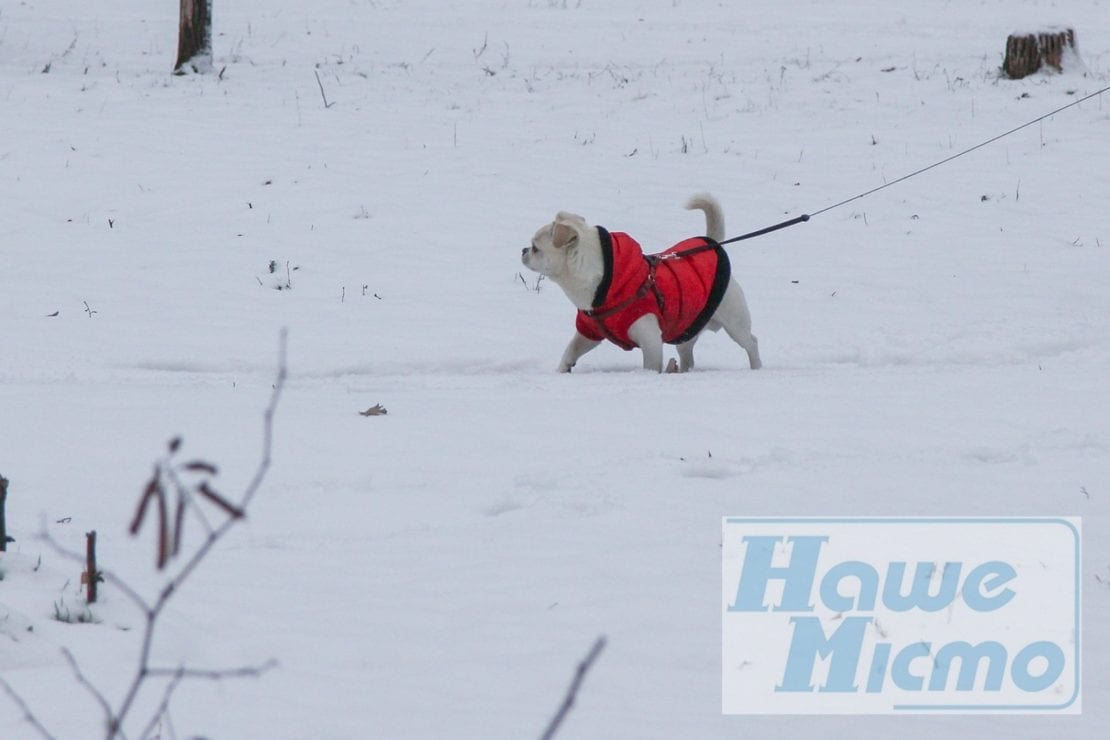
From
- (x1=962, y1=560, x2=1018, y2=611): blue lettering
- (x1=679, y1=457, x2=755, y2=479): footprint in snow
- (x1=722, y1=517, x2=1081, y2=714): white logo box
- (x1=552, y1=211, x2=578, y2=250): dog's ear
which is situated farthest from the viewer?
(x1=552, y1=211, x2=578, y2=250): dog's ear

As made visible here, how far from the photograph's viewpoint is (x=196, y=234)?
1080 cm

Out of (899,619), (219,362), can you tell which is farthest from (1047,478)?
(219,362)

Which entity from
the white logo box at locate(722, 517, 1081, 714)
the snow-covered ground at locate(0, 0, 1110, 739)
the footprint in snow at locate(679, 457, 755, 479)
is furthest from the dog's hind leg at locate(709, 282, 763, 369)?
the white logo box at locate(722, 517, 1081, 714)

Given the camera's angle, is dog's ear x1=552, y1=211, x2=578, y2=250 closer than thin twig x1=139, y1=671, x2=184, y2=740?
No

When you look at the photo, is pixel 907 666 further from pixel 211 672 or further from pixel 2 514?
pixel 2 514

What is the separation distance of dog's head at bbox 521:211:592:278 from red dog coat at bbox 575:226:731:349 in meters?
0.16

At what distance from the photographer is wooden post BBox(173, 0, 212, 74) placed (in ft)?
49.7

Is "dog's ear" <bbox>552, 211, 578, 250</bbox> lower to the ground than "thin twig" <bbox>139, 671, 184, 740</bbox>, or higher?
higher

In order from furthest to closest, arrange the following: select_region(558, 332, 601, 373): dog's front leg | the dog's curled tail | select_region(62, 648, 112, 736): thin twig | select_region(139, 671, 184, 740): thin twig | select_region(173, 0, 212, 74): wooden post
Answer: select_region(173, 0, 212, 74): wooden post → select_region(558, 332, 601, 373): dog's front leg → the dog's curled tail → select_region(139, 671, 184, 740): thin twig → select_region(62, 648, 112, 736): thin twig

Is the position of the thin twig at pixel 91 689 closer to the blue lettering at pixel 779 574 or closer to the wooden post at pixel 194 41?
the blue lettering at pixel 779 574

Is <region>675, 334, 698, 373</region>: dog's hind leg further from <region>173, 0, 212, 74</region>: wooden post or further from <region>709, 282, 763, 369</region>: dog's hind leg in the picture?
<region>173, 0, 212, 74</region>: wooden post

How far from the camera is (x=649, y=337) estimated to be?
7.24 meters

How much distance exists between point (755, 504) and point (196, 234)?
24.0 feet

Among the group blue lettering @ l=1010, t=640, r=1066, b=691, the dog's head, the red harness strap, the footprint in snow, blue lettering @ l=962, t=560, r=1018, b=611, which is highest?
the dog's head
